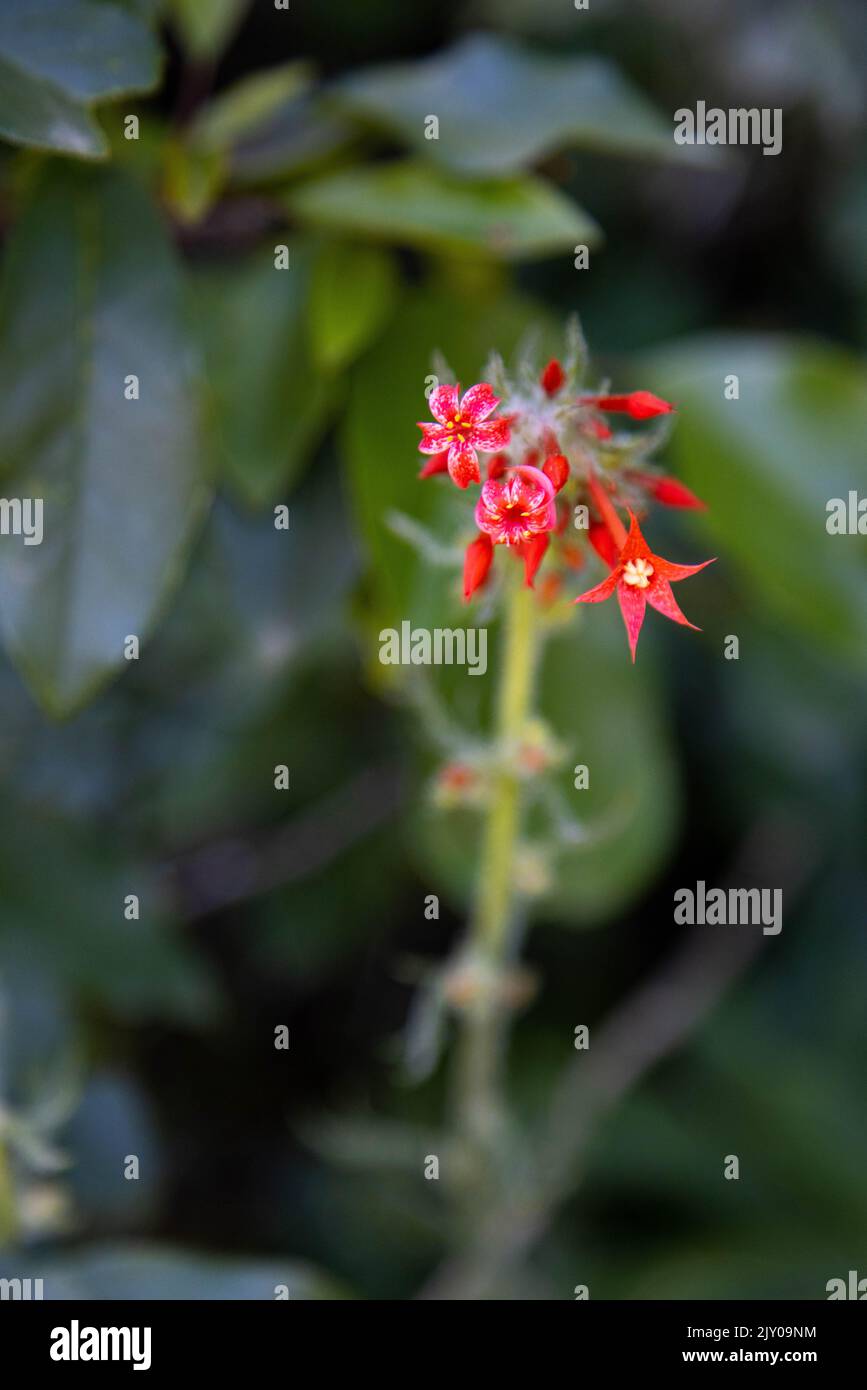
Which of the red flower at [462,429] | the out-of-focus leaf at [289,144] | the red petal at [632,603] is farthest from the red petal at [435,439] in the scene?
the out-of-focus leaf at [289,144]

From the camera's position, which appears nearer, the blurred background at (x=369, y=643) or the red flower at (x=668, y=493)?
the red flower at (x=668, y=493)

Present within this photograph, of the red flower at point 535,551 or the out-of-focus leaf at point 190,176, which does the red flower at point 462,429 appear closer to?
the red flower at point 535,551

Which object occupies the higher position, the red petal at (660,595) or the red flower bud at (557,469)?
the red flower bud at (557,469)

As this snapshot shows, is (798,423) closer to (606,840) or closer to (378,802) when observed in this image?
(606,840)

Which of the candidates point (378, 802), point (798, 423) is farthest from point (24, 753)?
point (798, 423)

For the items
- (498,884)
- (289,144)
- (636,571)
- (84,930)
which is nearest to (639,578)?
(636,571)

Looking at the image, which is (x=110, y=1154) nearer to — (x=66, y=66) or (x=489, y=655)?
(x=489, y=655)

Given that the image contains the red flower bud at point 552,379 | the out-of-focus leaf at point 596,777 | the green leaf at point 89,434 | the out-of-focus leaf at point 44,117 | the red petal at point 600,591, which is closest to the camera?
the red petal at point 600,591
